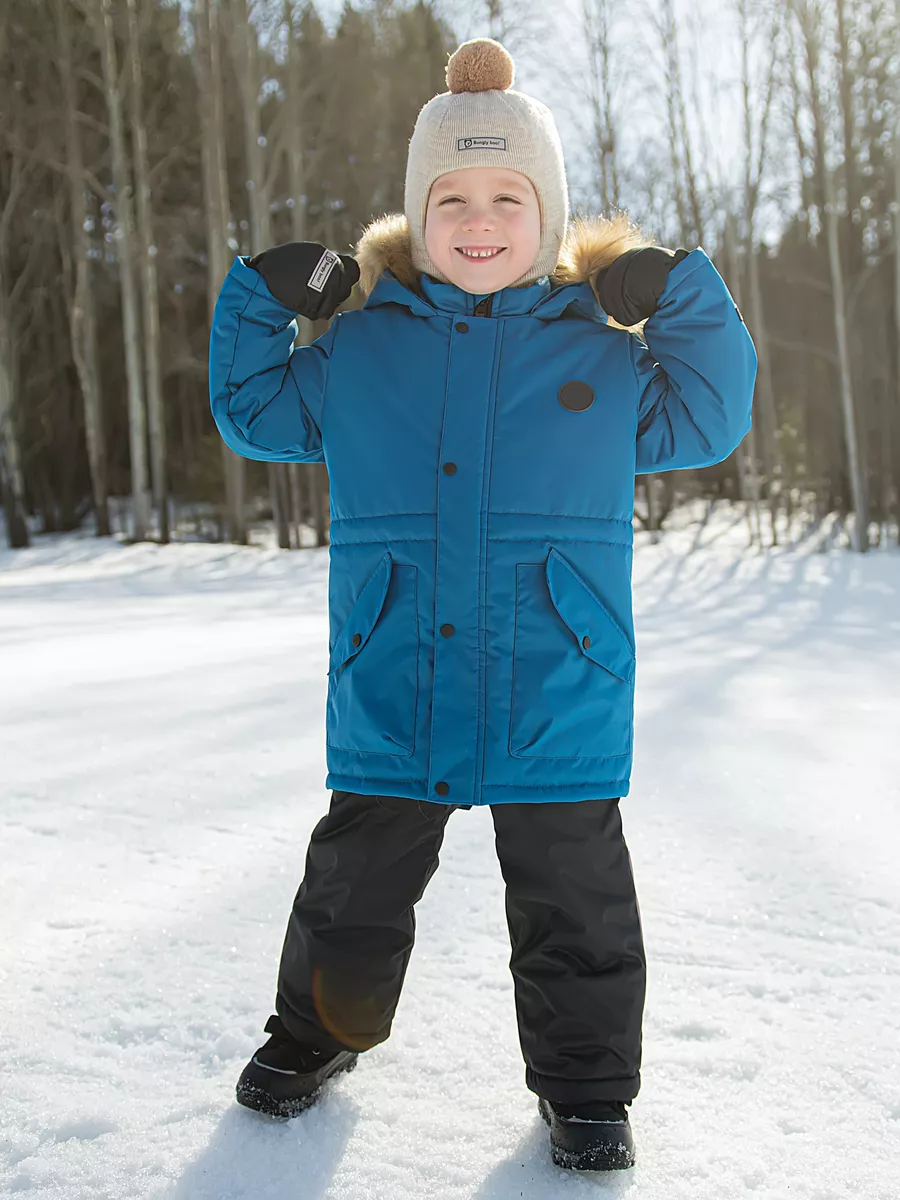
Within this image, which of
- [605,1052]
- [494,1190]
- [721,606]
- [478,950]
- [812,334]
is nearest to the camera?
[494,1190]

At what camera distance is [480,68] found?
1652mm

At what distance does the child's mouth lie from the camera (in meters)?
1.53

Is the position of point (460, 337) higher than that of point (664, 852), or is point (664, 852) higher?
point (460, 337)

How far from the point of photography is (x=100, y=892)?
2.02 meters

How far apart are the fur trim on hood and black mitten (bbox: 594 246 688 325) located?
62 millimetres

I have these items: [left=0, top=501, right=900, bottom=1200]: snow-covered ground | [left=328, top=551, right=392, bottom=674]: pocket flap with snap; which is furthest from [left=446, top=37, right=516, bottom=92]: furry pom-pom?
[left=0, top=501, right=900, bottom=1200]: snow-covered ground

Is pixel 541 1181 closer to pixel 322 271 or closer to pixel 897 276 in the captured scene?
pixel 322 271

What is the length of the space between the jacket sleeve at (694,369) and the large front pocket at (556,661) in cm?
31

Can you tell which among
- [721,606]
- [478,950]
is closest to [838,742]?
[478,950]

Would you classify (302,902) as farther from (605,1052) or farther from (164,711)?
(164,711)

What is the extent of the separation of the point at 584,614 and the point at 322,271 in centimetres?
66

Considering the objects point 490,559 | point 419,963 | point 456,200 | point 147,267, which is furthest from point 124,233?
point 490,559

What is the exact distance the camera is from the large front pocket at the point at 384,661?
1.44m

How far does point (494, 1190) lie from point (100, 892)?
3.52 ft
